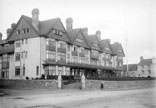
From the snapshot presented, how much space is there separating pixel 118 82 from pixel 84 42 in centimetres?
1803

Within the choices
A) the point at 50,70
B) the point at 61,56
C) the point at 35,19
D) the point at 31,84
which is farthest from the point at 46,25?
the point at 31,84

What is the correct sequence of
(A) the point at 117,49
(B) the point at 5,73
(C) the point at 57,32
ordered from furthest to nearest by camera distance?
(A) the point at 117,49
(B) the point at 5,73
(C) the point at 57,32

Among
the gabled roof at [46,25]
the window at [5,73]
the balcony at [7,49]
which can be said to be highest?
the gabled roof at [46,25]

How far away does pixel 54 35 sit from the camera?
46.4 meters

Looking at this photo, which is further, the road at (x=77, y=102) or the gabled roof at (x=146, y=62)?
the gabled roof at (x=146, y=62)

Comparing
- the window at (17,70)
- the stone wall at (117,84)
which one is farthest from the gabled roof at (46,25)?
the stone wall at (117,84)

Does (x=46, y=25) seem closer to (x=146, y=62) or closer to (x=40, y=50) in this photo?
(x=40, y=50)

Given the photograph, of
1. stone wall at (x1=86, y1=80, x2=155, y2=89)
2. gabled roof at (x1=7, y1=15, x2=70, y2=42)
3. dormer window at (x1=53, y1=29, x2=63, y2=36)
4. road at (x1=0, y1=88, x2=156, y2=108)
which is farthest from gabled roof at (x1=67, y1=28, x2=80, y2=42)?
road at (x1=0, y1=88, x2=156, y2=108)

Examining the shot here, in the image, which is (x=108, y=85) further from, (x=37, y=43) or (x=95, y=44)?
(x=95, y=44)

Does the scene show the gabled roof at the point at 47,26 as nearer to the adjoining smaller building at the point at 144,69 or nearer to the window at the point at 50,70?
the window at the point at 50,70

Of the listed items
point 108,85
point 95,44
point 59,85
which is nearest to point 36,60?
point 59,85

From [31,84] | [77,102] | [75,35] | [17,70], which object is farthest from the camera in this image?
[75,35]

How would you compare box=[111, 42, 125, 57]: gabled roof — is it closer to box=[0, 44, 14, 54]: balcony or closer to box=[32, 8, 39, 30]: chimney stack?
box=[32, 8, 39, 30]: chimney stack

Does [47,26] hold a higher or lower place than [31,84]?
higher
